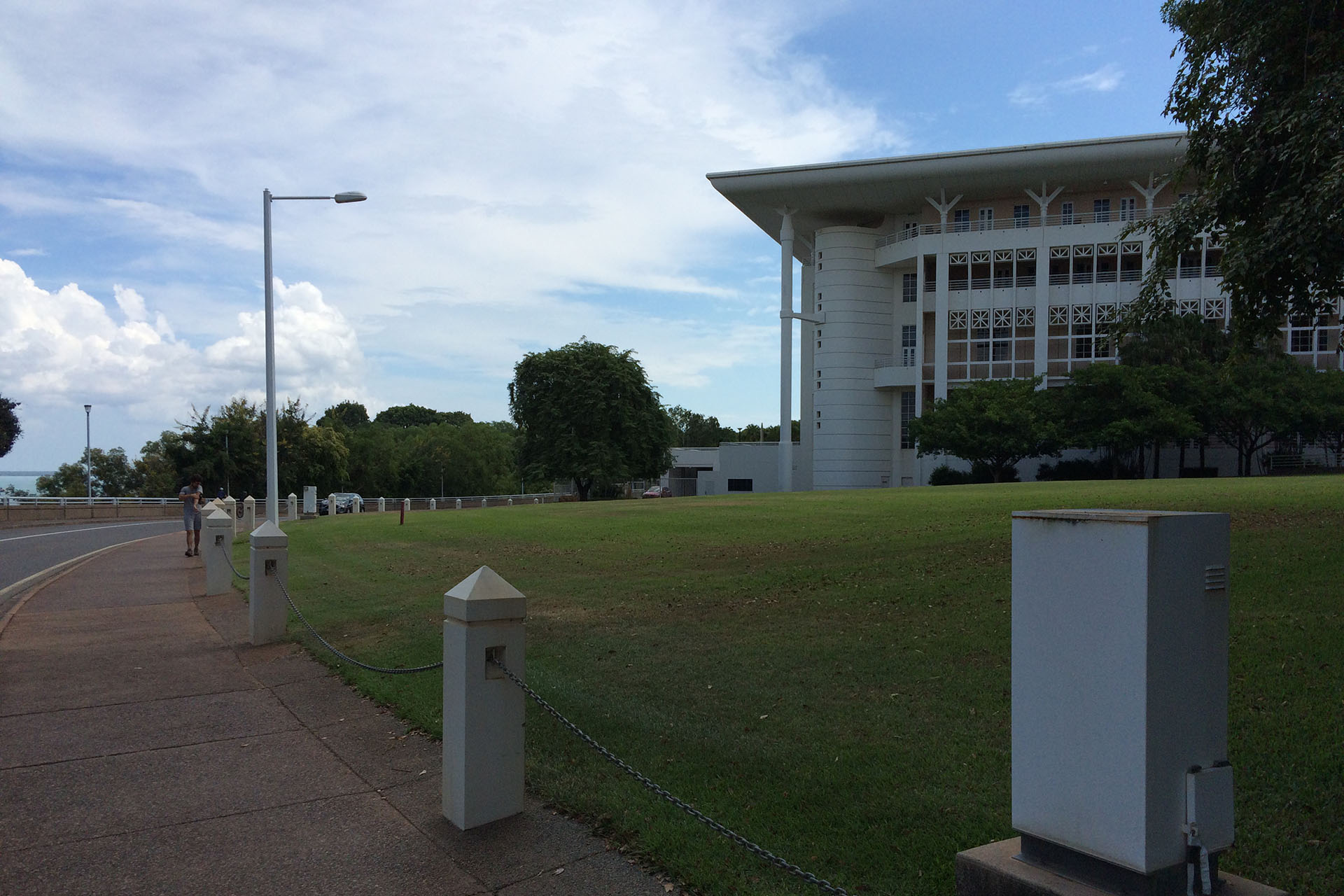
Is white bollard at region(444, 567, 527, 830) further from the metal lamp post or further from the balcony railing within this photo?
the balcony railing

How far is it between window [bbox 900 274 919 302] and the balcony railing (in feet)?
9.11

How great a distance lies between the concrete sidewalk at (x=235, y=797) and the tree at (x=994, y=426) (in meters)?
43.1

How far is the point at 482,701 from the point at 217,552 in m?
12.2

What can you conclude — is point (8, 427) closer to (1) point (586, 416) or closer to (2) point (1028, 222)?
(1) point (586, 416)

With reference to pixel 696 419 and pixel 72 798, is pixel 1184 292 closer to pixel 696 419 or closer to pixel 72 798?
pixel 72 798

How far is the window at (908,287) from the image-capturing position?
208 feet

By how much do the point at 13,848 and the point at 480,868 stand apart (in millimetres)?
2520

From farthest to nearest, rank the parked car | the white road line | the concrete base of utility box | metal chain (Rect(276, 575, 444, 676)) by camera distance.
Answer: the parked car, the white road line, metal chain (Rect(276, 575, 444, 676)), the concrete base of utility box

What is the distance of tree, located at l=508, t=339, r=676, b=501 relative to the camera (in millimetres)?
60844

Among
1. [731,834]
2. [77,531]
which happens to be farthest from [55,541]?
[731,834]

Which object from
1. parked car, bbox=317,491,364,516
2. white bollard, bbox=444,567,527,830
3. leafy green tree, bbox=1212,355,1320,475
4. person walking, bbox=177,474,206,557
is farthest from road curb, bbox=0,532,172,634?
leafy green tree, bbox=1212,355,1320,475

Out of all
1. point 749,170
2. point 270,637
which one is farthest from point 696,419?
point 270,637

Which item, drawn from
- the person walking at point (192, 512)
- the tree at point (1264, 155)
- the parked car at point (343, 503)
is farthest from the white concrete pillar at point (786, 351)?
the tree at point (1264, 155)

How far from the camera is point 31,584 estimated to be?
16688 mm
